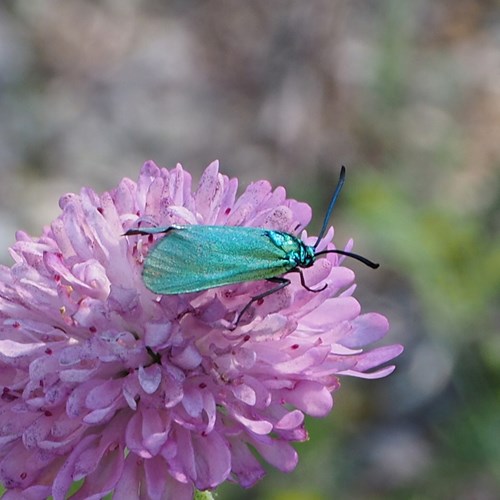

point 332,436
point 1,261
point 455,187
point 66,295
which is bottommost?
point 1,261

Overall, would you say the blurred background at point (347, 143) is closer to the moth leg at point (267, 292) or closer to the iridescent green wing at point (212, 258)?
the moth leg at point (267, 292)

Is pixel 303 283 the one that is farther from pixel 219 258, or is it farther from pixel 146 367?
pixel 146 367

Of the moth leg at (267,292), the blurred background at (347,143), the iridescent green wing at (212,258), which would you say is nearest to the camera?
the iridescent green wing at (212,258)

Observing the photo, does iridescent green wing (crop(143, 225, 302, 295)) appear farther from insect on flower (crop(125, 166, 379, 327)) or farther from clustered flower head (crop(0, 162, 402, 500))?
clustered flower head (crop(0, 162, 402, 500))

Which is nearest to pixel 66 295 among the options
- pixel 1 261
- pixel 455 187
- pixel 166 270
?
pixel 166 270

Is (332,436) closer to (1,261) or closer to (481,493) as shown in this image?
(481,493)

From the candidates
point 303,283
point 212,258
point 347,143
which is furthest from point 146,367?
point 347,143

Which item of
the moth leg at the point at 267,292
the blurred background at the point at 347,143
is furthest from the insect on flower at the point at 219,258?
the blurred background at the point at 347,143
